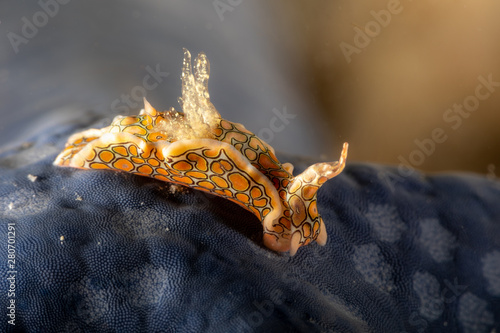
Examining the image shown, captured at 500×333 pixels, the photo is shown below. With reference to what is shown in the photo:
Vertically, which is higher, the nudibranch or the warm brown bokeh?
the warm brown bokeh

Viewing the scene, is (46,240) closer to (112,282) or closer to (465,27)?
(112,282)

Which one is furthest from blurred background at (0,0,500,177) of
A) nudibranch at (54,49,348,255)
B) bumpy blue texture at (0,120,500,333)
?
nudibranch at (54,49,348,255)

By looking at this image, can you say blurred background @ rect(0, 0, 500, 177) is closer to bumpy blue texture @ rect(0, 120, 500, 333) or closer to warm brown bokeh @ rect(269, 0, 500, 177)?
warm brown bokeh @ rect(269, 0, 500, 177)

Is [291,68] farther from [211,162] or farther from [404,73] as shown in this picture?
[211,162]

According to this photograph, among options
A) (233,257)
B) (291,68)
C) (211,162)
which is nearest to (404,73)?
(291,68)

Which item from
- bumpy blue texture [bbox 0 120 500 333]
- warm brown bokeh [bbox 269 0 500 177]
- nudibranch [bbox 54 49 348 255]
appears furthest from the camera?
warm brown bokeh [bbox 269 0 500 177]

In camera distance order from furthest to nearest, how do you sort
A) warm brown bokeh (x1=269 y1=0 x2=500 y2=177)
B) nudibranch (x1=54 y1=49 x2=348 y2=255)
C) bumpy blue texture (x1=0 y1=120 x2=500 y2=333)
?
warm brown bokeh (x1=269 y1=0 x2=500 y2=177)
nudibranch (x1=54 y1=49 x2=348 y2=255)
bumpy blue texture (x1=0 y1=120 x2=500 y2=333)
